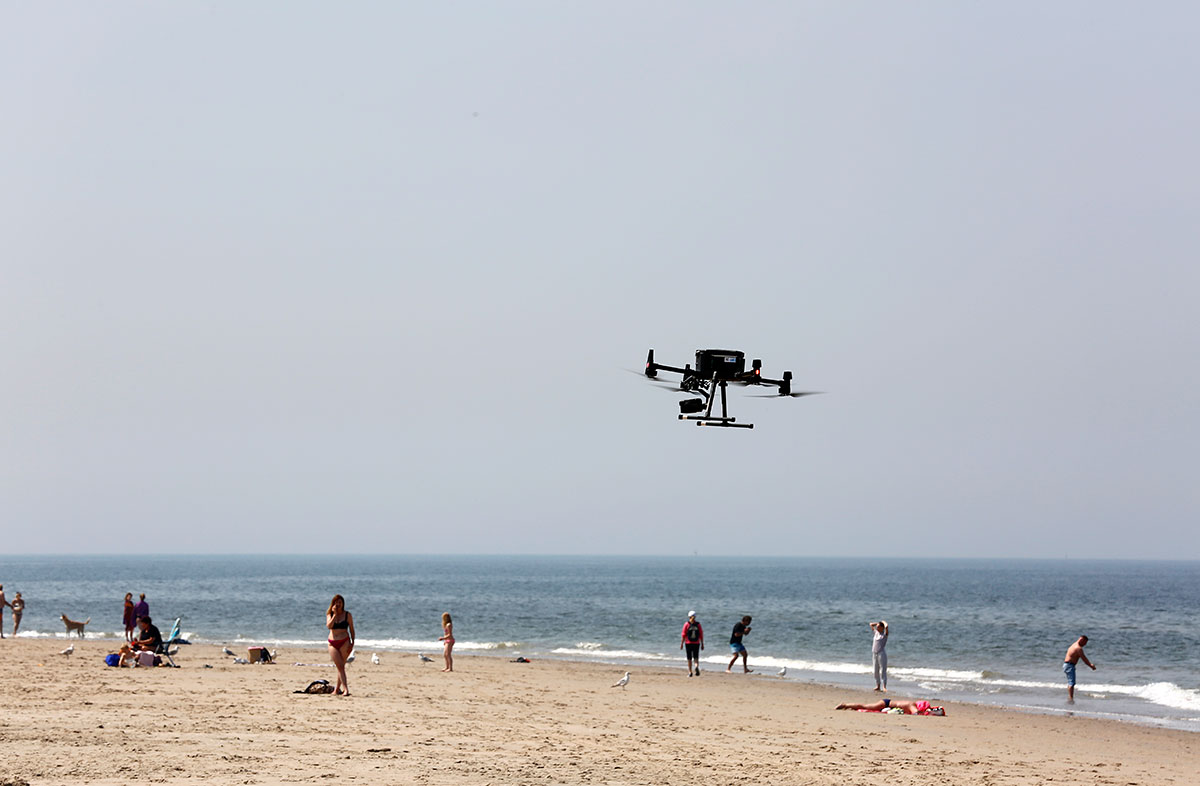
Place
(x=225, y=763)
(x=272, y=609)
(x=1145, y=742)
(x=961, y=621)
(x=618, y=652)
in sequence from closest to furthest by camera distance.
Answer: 1. (x=225, y=763)
2. (x=1145, y=742)
3. (x=618, y=652)
4. (x=961, y=621)
5. (x=272, y=609)

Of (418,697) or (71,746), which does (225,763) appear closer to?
(71,746)

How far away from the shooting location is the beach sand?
11.7 meters

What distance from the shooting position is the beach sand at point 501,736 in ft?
38.4

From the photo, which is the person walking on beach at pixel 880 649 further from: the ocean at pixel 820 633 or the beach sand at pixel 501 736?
the ocean at pixel 820 633

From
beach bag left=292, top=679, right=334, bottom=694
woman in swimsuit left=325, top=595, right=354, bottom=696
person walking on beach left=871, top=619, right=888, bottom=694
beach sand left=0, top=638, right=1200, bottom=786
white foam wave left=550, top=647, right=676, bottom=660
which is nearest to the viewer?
beach sand left=0, top=638, right=1200, bottom=786

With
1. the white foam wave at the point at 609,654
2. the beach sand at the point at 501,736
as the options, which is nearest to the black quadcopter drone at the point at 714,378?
the beach sand at the point at 501,736

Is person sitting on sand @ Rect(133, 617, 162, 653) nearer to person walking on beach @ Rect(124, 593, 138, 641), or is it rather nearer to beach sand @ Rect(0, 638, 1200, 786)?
beach sand @ Rect(0, 638, 1200, 786)

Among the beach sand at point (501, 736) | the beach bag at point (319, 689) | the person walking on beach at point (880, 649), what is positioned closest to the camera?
the beach sand at point (501, 736)

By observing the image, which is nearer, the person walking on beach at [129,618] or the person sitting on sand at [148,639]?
the person sitting on sand at [148,639]

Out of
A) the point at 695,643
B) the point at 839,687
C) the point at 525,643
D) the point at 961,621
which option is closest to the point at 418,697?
the point at 695,643

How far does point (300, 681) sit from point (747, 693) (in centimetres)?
976

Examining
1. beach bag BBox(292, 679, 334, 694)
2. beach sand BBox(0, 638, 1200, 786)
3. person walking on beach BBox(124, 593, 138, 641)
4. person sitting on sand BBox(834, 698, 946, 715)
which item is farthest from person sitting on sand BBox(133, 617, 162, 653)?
person sitting on sand BBox(834, 698, 946, 715)

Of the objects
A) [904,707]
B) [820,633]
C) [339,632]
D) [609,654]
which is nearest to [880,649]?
[904,707]

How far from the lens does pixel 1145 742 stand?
18.5m
